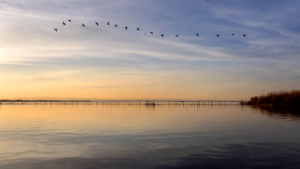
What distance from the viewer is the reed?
91375mm

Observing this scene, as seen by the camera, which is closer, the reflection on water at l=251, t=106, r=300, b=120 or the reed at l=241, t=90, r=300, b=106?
the reflection on water at l=251, t=106, r=300, b=120

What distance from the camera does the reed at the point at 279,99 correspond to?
91.4 m

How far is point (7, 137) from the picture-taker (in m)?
25.3

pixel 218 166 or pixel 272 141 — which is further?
pixel 272 141

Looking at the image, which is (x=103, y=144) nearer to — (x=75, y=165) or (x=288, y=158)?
(x=75, y=165)

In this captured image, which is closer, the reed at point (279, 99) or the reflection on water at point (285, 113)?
the reflection on water at point (285, 113)

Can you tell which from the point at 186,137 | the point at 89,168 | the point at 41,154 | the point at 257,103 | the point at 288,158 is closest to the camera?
the point at 89,168

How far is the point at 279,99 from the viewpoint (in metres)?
100

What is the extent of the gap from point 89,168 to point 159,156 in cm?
463

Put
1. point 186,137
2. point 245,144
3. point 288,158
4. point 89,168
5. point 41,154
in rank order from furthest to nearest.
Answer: point 186,137 → point 245,144 → point 41,154 → point 288,158 → point 89,168

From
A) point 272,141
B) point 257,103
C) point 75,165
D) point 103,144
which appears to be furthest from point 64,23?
point 257,103

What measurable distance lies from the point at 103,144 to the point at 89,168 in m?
6.90

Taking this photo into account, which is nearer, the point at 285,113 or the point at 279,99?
the point at 285,113

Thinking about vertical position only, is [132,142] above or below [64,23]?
below
